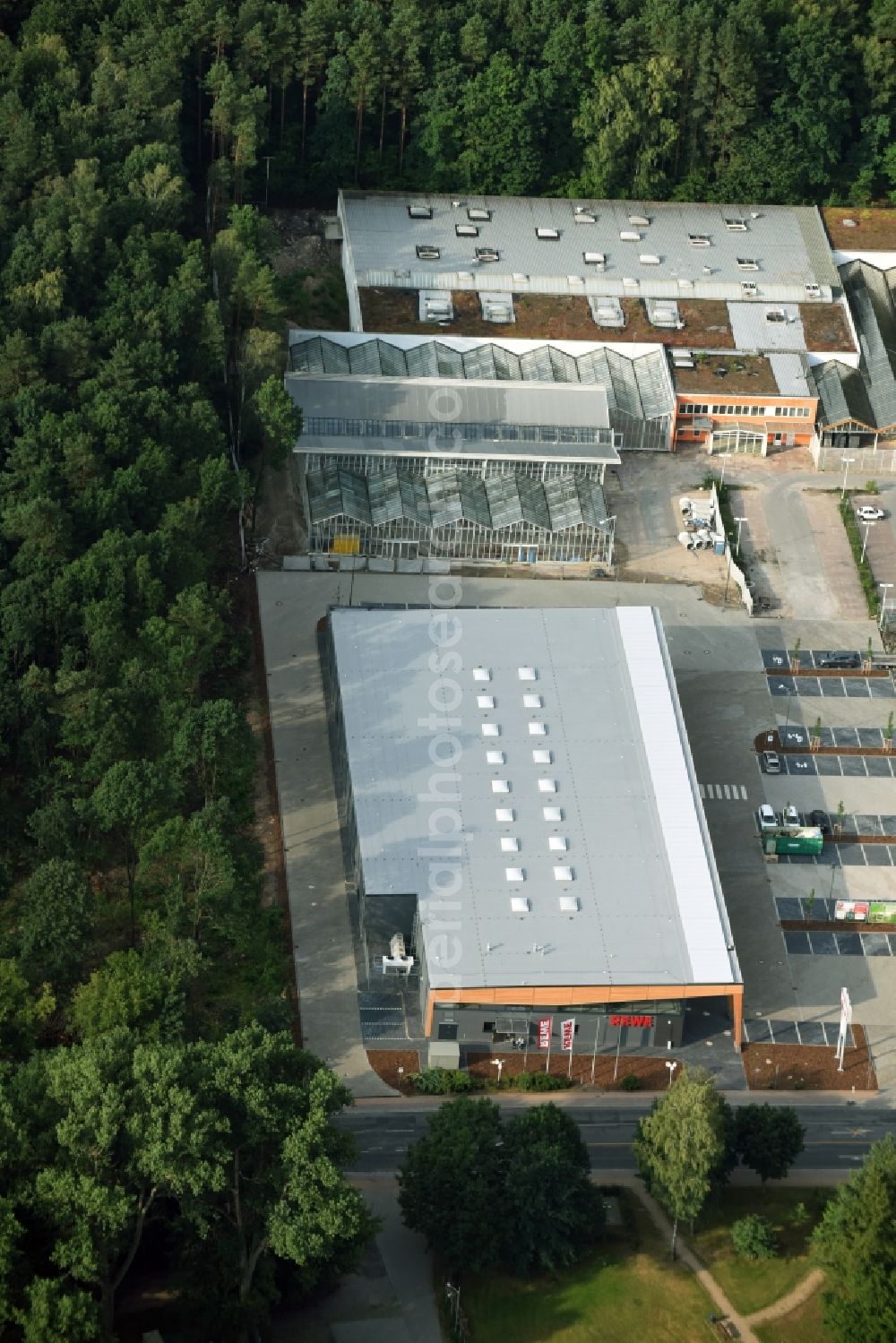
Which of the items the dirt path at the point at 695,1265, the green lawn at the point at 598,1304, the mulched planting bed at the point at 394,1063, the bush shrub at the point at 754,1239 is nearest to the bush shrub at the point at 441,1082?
the mulched planting bed at the point at 394,1063

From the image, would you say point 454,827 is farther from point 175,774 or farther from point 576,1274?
point 576,1274

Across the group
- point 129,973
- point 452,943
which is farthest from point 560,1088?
point 129,973

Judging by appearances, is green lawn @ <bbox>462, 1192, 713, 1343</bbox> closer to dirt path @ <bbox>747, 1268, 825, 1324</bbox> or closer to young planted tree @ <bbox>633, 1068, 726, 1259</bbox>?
young planted tree @ <bbox>633, 1068, 726, 1259</bbox>

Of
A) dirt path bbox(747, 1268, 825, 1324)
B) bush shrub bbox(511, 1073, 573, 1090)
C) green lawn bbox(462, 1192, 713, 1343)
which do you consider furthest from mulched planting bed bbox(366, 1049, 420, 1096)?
dirt path bbox(747, 1268, 825, 1324)

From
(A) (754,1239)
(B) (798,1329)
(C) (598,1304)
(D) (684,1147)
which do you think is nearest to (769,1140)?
(A) (754,1239)

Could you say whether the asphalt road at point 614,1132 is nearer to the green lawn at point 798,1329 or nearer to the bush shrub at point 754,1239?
the bush shrub at point 754,1239
